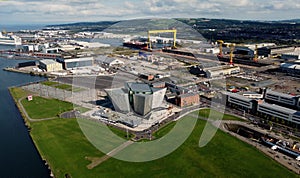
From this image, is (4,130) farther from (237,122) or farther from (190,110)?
(237,122)

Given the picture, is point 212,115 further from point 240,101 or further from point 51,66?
point 51,66

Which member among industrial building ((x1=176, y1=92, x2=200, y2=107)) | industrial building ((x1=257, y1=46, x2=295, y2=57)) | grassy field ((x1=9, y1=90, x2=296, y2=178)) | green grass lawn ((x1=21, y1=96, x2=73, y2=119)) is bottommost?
grassy field ((x1=9, y1=90, x2=296, y2=178))

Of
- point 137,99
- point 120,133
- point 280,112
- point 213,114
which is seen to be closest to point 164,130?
point 120,133

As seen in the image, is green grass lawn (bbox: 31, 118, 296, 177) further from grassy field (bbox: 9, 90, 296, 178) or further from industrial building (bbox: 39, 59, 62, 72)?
industrial building (bbox: 39, 59, 62, 72)

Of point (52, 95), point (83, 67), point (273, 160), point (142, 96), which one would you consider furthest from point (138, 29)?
point (273, 160)

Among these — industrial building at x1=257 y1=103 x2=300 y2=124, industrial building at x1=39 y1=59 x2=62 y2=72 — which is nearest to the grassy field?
industrial building at x1=257 y1=103 x2=300 y2=124

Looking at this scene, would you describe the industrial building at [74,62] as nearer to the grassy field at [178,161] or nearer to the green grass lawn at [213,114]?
the grassy field at [178,161]

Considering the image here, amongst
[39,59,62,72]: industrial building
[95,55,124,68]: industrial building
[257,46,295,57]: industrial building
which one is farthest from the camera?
[257,46,295,57]: industrial building
